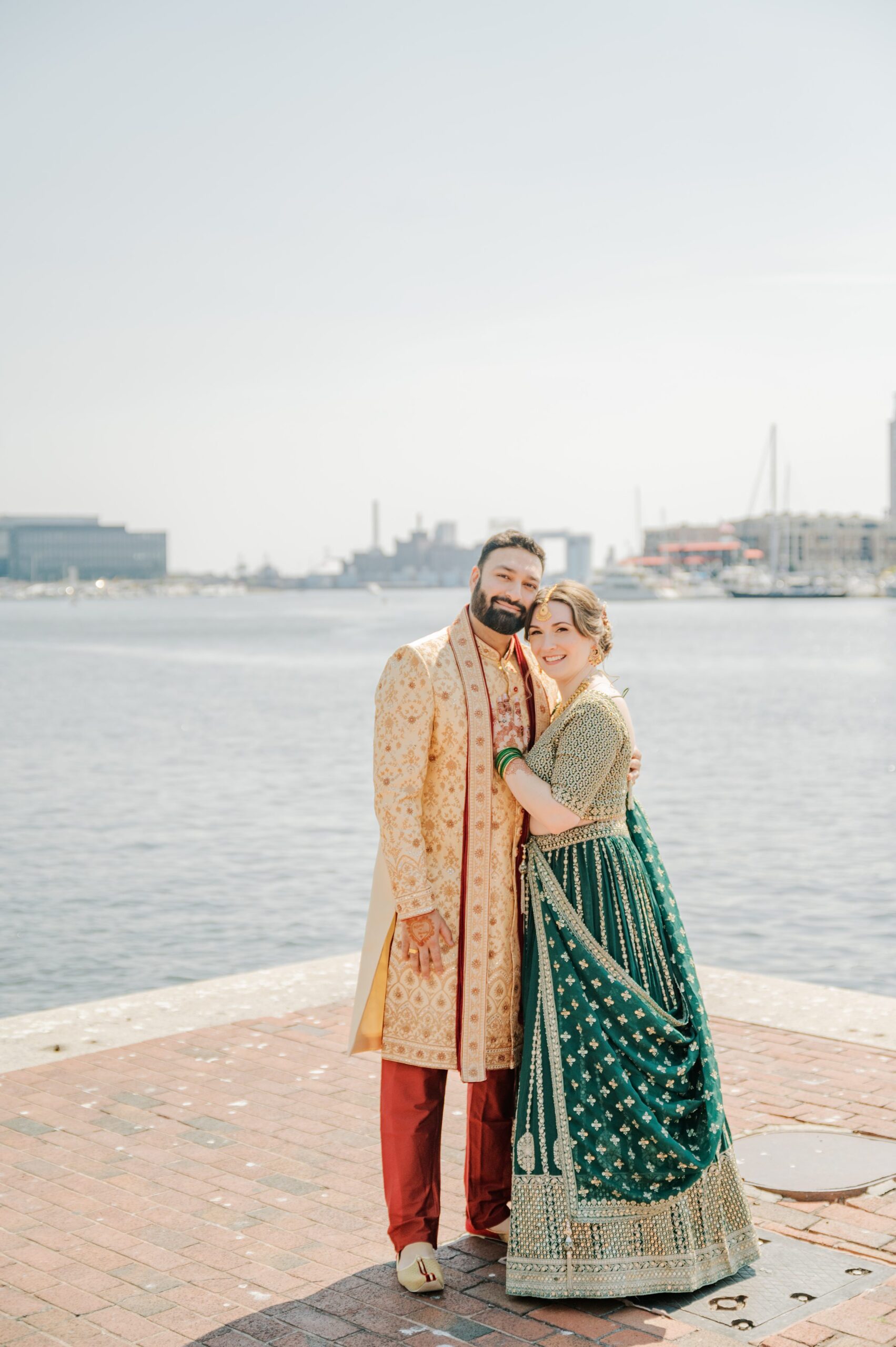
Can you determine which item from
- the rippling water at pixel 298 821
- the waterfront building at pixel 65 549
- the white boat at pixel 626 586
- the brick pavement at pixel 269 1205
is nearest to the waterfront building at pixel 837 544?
the white boat at pixel 626 586

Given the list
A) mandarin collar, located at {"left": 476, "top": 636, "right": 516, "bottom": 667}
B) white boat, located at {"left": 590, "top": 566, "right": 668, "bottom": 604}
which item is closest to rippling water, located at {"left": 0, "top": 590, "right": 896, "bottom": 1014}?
mandarin collar, located at {"left": 476, "top": 636, "right": 516, "bottom": 667}

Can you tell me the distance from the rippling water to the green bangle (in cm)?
556

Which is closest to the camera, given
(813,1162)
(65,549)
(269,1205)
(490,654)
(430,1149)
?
(430,1149)

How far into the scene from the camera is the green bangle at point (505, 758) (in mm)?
3637

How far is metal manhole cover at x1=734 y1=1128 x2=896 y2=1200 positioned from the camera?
13.2 feet

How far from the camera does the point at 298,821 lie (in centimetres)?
1559

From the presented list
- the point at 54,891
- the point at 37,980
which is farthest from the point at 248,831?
the point at 37,980

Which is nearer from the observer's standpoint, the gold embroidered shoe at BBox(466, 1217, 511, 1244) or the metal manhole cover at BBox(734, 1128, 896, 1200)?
the gold embroidered shoe at BBox(466, 1217, 511, 1244)

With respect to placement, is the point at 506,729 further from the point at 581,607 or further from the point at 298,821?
the point at 298,821

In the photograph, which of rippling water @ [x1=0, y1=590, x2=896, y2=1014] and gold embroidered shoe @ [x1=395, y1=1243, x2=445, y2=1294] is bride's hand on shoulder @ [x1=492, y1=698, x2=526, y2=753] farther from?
rippling water @ [x1=0, y1=590, x2=896, y2=1014]

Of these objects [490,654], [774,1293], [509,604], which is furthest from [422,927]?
[774,1293]

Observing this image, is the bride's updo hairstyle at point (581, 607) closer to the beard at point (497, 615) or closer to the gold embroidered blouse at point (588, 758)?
the beard at point (497, 615)

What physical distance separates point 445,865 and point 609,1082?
2.15 feet

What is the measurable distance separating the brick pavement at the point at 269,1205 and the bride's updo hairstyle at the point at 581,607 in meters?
1.59
